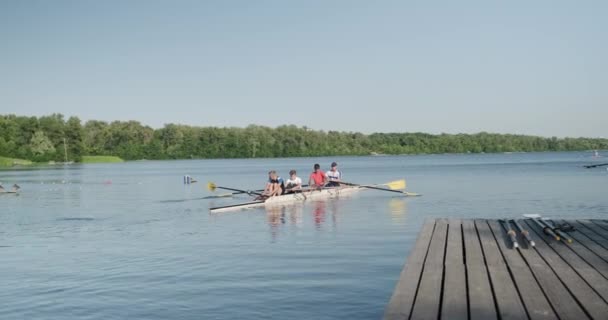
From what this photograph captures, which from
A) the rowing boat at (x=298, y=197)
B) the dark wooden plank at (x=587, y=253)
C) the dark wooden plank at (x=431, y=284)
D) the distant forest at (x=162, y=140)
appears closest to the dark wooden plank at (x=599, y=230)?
the dark wooden plank at (x=587, y=253)

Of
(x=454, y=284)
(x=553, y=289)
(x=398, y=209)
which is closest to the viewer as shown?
(x=553, y=289)

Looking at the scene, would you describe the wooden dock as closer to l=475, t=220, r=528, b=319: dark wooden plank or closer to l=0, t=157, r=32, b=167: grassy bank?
l=475, t=220, r=528, b=319: dark wooden plank

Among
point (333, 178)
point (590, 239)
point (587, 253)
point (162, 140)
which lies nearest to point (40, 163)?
point (162, 140)

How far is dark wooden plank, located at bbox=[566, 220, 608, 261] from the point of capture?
8125 millimetres

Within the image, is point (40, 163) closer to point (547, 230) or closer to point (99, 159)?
point (99, 159)

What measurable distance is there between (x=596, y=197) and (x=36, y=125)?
403 feet

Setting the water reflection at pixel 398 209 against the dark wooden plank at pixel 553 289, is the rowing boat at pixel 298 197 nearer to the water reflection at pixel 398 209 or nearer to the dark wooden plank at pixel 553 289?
the water reflection at pixel 398 209

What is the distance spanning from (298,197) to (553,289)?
20539mm

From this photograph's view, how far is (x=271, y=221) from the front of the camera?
2006 centimetres

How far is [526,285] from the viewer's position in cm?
633

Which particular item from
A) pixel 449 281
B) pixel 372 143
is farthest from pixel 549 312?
pixel 372 143

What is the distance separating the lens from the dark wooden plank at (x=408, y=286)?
17.7ft

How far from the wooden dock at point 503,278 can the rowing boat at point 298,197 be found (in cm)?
1363

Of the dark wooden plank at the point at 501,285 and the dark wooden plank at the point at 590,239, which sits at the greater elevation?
the dark wooden plank at the point at 590,239
